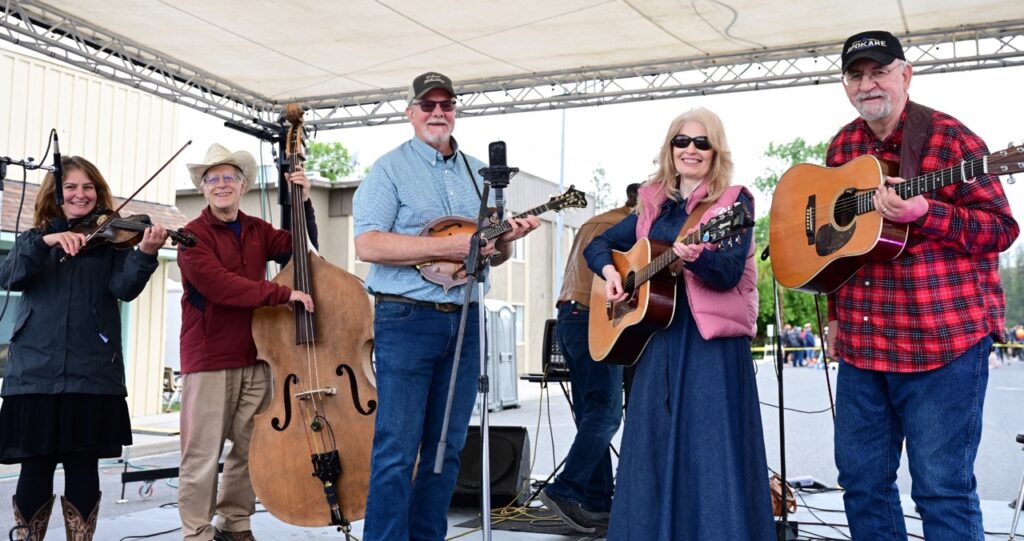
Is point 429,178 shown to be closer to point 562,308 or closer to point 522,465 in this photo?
point 562,308

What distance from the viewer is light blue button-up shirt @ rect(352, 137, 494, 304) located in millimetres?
3598

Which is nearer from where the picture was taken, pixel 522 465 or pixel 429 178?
pixel 429 178

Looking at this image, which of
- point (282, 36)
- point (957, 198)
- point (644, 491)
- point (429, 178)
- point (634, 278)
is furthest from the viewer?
point (282, 36)

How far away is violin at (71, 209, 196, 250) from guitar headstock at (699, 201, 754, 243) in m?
2.39

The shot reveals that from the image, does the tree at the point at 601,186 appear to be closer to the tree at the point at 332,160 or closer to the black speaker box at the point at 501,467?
the tree at the point at 332,160

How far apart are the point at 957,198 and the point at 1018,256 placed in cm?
3744

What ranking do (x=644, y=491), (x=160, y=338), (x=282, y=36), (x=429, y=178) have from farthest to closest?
(x=160, y=338)
(x=282, y=36)
(x=429, y=178)
(x=644, y=491)

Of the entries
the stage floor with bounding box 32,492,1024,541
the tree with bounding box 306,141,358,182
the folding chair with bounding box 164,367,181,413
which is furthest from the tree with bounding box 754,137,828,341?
the stage floor with bounding box 32,492,1024,541

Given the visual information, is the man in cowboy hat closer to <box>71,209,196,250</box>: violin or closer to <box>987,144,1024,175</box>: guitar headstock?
<box>71,209,196,250</box>: violin

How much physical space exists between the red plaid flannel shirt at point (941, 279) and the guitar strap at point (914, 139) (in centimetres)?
2

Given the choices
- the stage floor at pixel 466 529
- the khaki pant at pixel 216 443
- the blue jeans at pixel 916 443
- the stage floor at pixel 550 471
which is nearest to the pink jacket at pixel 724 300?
the blue jeans at pixel 916 443

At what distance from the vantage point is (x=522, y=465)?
5.86 metres

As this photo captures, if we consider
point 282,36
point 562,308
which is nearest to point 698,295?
point 562,308

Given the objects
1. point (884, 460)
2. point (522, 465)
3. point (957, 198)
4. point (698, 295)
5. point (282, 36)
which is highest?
point (282, 36)
